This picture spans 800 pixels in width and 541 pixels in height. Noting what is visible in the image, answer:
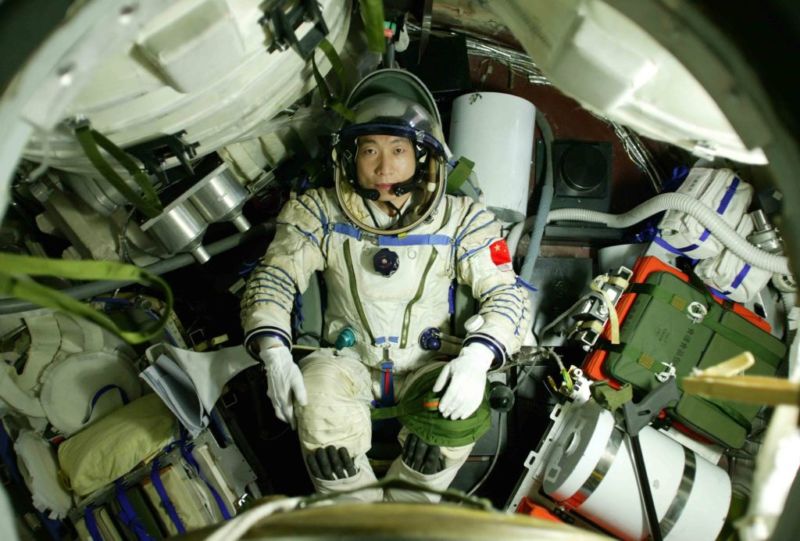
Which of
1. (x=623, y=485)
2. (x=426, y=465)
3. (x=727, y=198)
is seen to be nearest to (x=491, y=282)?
(x=426, y=465)

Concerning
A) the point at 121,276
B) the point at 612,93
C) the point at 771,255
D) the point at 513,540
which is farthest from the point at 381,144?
the point at 771,255

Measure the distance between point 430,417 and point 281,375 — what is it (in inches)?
26.0

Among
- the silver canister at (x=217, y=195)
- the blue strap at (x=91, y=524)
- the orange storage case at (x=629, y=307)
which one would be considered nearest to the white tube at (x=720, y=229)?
the orange storage case at (x=629, y=307)

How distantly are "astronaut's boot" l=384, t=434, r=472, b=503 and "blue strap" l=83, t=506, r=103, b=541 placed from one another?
128cm

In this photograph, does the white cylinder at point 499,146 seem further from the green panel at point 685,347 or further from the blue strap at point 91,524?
the blue strap at point 91,524

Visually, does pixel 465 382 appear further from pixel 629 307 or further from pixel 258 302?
pixel 629 307

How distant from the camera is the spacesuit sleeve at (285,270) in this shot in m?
2.02

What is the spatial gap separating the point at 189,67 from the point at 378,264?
109cm

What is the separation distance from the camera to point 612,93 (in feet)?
3.49

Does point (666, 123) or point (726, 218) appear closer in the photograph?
point (666, 123)

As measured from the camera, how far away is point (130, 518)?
6.69ft

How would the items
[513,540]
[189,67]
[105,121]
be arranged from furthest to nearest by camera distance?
[105,121], [189,67], [513,540]

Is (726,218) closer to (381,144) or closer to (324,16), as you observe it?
(381,144)

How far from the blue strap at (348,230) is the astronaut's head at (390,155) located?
51mm
